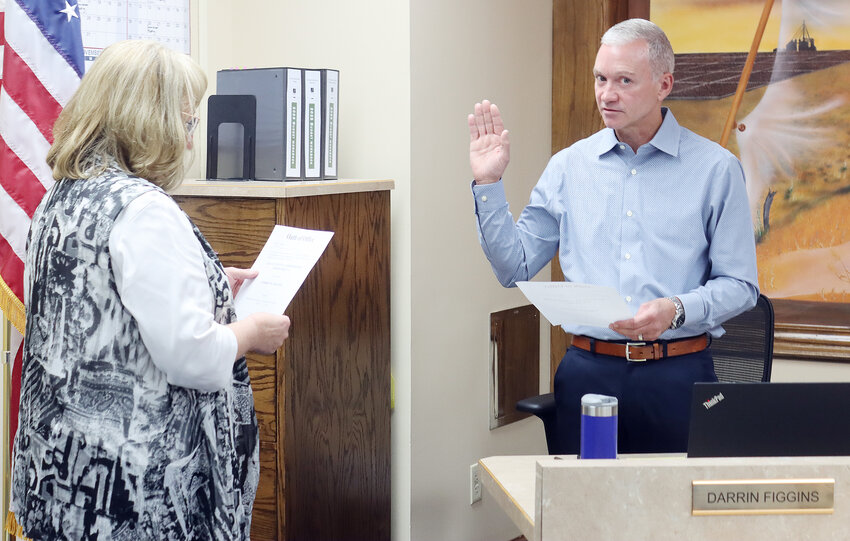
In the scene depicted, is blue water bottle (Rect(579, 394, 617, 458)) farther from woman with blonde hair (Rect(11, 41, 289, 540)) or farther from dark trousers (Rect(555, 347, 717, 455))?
dark trousers (Rect(555, 347, 717, 455))

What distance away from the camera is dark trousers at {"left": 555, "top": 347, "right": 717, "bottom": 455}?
218 centimetres

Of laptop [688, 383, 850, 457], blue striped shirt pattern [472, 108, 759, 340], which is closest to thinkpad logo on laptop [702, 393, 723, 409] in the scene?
laptop [688, 383, 850, 457]

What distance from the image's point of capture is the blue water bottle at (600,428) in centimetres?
144

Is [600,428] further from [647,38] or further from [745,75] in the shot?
[745,75]

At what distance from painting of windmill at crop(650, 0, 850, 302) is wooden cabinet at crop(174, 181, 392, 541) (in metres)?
1.24

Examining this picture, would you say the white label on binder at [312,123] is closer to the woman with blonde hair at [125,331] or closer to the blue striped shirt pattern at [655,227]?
the blue striped shirt pattern at [655,227]

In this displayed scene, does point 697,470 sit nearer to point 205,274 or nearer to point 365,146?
point 205,274

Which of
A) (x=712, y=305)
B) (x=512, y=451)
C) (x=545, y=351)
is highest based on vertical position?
(x=712, y=305)

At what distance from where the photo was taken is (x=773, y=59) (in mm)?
3166

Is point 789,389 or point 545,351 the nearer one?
point 789,389

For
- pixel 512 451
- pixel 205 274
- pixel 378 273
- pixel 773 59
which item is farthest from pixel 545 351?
pixel 205 274

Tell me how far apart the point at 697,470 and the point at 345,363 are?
1513mm

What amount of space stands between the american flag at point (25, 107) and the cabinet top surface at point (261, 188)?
1.14 ft

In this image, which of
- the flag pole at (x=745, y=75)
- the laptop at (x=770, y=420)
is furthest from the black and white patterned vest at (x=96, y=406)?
the flag pole at (x=745, y=75)
